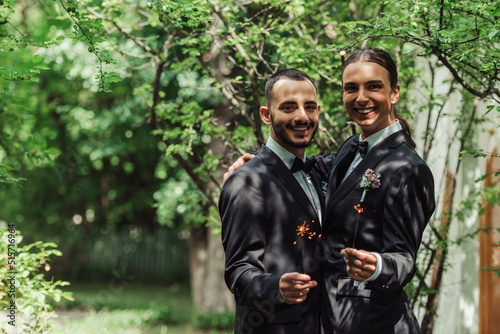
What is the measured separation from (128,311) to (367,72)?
10.2 meters

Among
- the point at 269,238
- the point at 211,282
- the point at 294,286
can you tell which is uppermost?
the point at 269,238

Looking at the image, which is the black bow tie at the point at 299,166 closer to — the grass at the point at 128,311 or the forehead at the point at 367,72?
the forehead at the point at 367,72

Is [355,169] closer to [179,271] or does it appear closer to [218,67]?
[218,67]

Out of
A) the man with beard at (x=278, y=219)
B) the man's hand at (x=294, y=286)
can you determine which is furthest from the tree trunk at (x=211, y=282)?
the man's hand at (x=294, y=286)

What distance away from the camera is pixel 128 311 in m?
11.8

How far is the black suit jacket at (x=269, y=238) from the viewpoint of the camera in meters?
2.58

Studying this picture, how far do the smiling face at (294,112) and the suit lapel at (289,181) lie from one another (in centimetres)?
11

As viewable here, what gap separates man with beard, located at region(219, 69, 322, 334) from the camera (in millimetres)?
2574

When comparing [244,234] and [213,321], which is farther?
[213,321]

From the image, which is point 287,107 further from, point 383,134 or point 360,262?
point 360,262

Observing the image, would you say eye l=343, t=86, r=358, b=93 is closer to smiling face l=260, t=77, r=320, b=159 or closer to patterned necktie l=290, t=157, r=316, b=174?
smiling face l=260, t=77, r=320, b=159

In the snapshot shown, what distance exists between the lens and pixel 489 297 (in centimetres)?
695

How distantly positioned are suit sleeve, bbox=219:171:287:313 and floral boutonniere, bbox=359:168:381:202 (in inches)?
18.4

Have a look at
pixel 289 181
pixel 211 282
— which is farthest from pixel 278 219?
pixel 211 282
